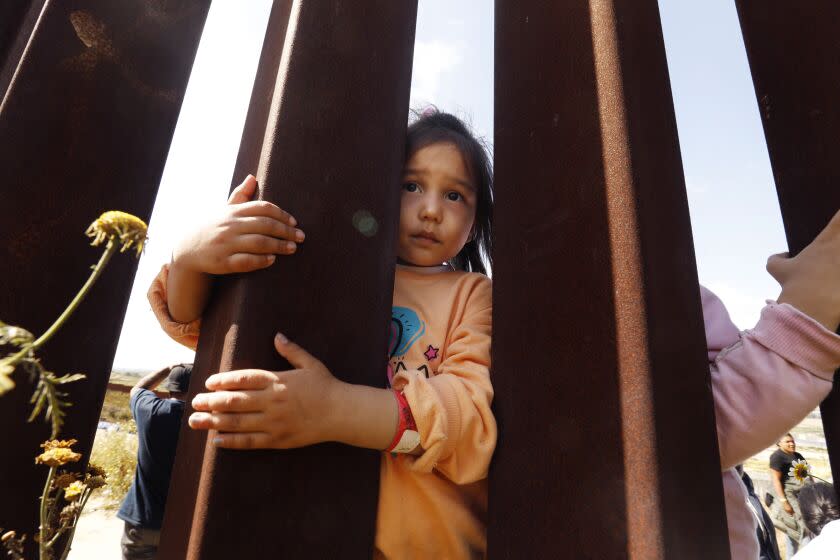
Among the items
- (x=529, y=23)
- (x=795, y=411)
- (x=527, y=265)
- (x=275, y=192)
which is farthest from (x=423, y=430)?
(x=529, y=23)

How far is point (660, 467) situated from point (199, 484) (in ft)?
2.74

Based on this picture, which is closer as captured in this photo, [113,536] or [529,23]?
[529,23]

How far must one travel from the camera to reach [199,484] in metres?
0.93

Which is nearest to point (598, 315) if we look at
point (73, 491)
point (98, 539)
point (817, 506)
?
point (73, 491)

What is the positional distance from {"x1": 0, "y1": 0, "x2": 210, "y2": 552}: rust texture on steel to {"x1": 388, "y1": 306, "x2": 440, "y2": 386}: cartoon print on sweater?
2.68 ft

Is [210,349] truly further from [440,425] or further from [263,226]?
[440,425]

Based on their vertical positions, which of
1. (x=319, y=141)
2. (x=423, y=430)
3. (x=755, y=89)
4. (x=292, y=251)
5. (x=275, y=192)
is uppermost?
(x=755, y=89)

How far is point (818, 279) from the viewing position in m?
1.06

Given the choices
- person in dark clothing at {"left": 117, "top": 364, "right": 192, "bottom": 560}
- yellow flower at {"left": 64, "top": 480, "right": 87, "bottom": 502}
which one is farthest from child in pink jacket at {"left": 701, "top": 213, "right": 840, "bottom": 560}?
person in dark clothing at {"left": 117, "top": 364, "right": 192, "bottom": 560}

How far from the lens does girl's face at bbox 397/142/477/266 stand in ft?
4.91

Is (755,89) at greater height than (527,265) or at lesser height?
greater

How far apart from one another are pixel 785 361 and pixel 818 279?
0.65ft

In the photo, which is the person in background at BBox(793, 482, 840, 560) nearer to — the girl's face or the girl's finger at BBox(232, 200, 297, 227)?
the girl's face

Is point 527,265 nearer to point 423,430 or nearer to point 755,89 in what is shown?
point 423,430
